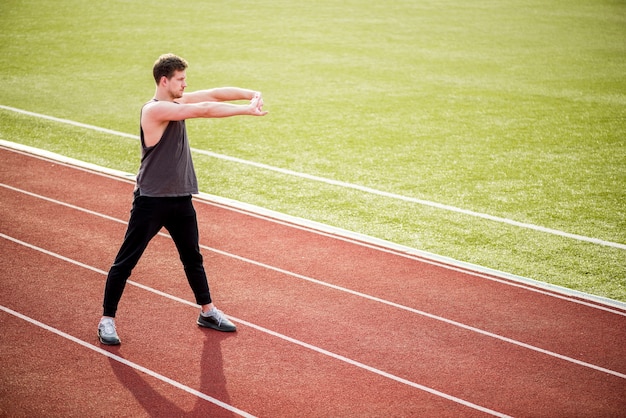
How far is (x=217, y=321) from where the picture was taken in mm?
6184

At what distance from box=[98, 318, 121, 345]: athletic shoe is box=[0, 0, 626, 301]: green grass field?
3653mm

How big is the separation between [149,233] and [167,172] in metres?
0.49

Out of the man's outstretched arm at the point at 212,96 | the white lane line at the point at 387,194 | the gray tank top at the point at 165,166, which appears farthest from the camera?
the white lane line at the point at 387,194

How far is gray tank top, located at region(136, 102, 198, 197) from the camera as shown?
560cm

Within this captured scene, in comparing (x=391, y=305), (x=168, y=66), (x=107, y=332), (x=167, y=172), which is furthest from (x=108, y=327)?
(x=391, y=305)

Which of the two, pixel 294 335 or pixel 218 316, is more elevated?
pixel 218 316

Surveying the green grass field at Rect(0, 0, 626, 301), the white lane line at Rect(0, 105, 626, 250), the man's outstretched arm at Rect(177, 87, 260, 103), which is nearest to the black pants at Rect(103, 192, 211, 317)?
the man's outstretched arm at Rect(177, 87, 260, 103)

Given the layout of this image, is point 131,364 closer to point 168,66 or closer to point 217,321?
point 217,321

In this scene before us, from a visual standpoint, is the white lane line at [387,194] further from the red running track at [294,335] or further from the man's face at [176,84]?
the man's face at [176,84]

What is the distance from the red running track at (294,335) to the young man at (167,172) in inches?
22.1

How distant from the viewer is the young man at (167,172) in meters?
5.40

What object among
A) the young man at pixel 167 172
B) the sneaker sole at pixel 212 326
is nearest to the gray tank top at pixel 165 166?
the young man at pixel 167 172

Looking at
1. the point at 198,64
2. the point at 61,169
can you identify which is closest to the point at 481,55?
the point at 198,64

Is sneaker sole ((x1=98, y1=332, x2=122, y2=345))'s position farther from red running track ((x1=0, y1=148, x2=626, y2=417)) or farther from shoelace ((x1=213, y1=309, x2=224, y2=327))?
shoelace ((x1=213, y1=309, x2=224, y2=327))
